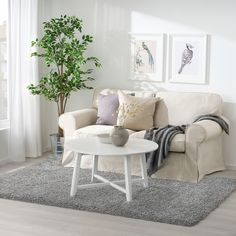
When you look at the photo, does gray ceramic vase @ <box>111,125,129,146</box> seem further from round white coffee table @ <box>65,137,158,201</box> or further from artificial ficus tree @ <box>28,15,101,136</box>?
artificial ficus tree @ <box>28,15,101,136</box>

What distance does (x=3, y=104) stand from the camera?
6539 mm

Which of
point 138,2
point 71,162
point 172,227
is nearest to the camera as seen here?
point 172,227

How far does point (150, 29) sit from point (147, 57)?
12.8 inches

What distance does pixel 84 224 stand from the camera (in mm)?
4371

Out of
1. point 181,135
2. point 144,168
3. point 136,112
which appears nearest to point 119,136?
point 144,168

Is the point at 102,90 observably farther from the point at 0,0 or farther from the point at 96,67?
the point at 0,0

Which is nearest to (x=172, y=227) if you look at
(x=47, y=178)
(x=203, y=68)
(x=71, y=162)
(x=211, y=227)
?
(x=211, y=227)

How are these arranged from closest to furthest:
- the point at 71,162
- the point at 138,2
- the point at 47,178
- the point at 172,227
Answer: the point at 172,227
the point at 47,178
the point at 71,162
the point at 138,2

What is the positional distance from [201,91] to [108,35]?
1.33 metres

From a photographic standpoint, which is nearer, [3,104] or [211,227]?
[211,227]

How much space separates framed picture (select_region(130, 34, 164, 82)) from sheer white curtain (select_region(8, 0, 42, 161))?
1166 mm

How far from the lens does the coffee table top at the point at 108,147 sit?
4863mm

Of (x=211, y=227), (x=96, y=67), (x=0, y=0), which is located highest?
(x=0, y=0)

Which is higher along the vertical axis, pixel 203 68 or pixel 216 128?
pixel 203 68
